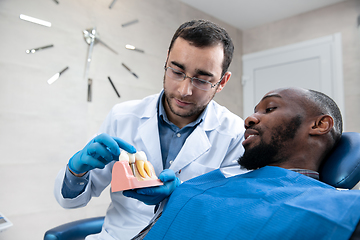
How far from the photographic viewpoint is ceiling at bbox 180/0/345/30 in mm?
3096

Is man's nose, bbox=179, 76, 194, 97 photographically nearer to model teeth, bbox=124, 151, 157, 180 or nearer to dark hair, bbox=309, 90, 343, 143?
model teeth, bbox=124, 151, 157, 180

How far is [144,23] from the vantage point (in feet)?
8.99

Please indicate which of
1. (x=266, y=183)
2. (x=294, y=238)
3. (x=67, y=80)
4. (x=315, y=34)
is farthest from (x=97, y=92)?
(x=315, y=34)

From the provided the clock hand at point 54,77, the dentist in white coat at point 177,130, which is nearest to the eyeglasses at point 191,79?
the dentist in white coat at point 177,130

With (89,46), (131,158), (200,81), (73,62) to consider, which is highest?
(89,46)

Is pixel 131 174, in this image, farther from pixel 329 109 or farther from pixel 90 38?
pixel 90 38

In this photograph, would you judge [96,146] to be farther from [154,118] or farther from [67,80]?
[67,80]

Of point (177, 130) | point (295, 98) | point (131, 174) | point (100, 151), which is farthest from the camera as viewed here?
point (177, 130)

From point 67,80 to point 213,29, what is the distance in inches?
51.0

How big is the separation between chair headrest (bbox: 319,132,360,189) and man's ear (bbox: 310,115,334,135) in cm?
11

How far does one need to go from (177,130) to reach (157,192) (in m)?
0.55

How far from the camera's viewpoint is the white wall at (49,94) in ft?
6.17

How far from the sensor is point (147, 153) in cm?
134

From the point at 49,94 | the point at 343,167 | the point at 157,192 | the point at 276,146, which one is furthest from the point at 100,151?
the point at 49,94
